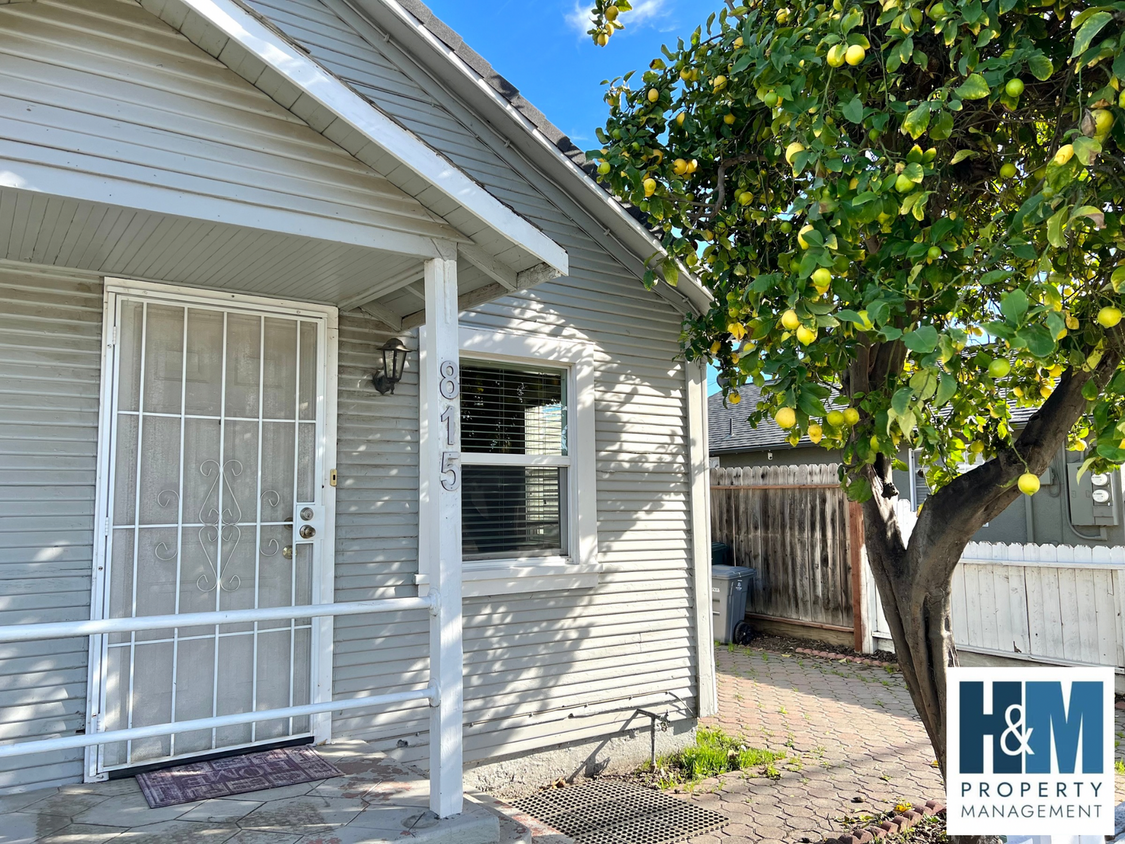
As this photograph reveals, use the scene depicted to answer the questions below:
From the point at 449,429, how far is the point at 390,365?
138 centimetres

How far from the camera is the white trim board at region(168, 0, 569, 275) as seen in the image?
3.05m

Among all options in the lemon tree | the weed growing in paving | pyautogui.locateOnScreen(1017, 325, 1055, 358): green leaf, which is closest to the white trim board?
the lemon tree

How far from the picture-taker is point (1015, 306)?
96.3 inches

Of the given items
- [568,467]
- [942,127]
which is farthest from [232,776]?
[942,127]

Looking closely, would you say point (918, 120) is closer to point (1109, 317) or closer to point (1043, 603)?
point (1109, 317)

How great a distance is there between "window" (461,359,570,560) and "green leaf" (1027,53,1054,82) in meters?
3.51

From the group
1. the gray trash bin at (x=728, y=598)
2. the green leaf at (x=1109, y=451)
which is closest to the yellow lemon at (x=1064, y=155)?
the green leaf at (x=1109, y=451)

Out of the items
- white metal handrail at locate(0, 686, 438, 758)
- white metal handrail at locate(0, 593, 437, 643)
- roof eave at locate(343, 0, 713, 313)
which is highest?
Answer: roof eave at locate(343, 0, 713, 313)

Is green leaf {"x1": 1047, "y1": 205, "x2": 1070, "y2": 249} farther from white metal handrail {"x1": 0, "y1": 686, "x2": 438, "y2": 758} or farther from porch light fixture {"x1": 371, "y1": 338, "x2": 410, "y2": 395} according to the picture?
porch light fixture {"x1": 371, "y1": 338, "x2": 410, "y2": 395}

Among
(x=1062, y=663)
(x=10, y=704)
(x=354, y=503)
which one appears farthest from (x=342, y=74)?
(x=1062, y=663)

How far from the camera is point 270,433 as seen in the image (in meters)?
4.48

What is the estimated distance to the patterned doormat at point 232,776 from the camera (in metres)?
3.60

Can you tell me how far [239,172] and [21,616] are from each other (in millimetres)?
2368

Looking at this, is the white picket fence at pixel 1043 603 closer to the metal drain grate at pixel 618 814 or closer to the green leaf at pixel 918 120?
the metal drain grate at pixel 618 814
